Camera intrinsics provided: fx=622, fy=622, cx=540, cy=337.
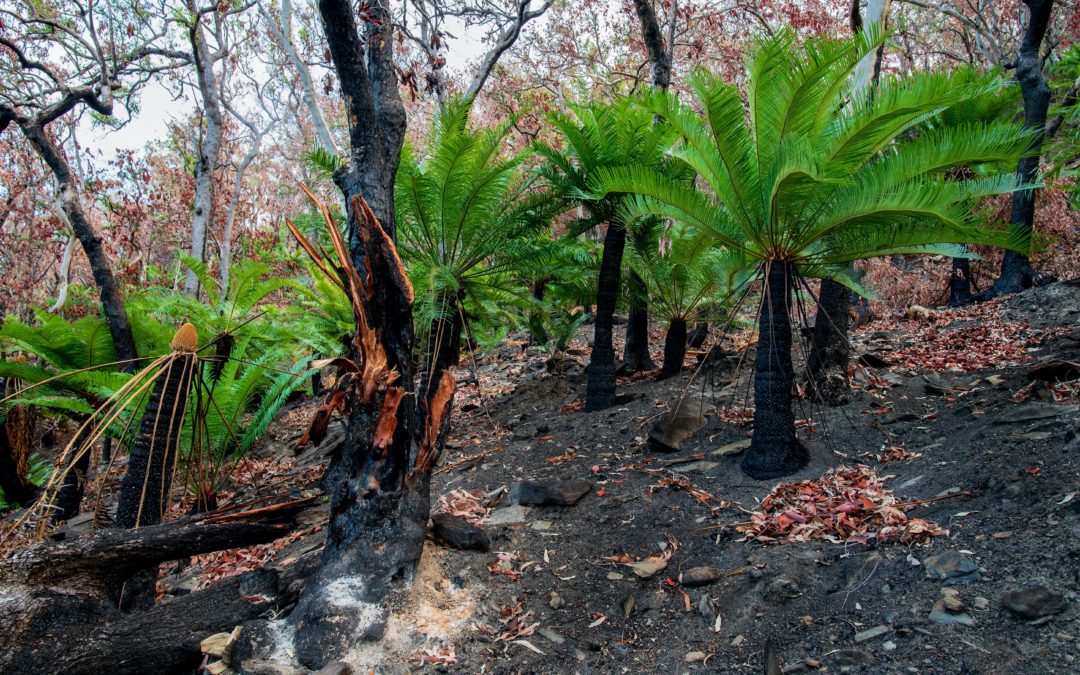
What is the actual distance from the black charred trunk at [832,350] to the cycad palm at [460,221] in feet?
10.1

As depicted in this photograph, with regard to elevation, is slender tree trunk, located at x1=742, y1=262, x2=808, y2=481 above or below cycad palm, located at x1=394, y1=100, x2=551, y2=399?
below

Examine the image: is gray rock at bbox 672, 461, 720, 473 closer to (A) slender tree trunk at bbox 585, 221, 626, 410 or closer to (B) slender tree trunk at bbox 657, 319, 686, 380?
(A) slender tree trunk at bbox 585, 221, 626, 410

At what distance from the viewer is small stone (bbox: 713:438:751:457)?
5.30m

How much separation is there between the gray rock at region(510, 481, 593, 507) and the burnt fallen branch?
2.04 meters

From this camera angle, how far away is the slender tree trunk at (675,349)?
8.16 m

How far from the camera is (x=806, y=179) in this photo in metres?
4.34

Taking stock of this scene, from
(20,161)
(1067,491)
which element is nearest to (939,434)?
(1067,491)

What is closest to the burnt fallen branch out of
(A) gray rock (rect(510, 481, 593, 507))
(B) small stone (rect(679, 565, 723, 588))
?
(A) gray rock (rect(510, 481, 593, 507))

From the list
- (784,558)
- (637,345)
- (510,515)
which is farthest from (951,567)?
(637,345)

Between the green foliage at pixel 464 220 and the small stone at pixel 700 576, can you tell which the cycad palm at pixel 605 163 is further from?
the small stone at pixel 700 576

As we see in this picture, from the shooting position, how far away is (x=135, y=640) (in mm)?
2986

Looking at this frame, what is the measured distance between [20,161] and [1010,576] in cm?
1739

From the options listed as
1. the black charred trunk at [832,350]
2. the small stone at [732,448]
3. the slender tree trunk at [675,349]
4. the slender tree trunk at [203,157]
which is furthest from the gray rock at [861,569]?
the slender tree trunk at [203,157]

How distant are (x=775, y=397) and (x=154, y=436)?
167 inches
